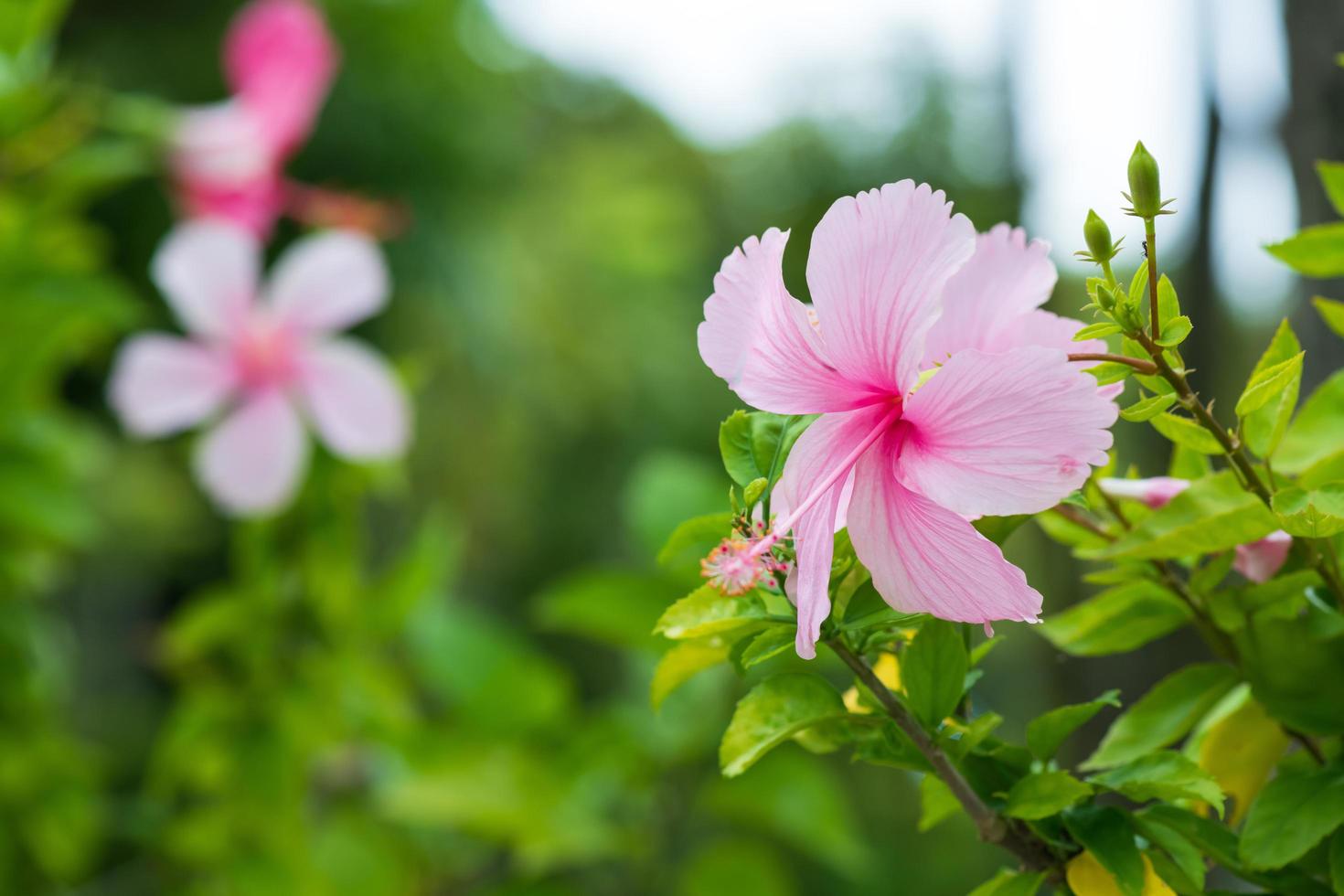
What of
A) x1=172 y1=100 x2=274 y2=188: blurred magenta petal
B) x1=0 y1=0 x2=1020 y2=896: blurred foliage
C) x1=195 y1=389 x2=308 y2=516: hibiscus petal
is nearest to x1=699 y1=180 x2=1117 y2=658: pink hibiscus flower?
x1=0 y1=0 x2=1020 y2=896: blurred foliage

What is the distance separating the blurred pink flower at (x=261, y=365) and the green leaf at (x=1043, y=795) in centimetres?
50

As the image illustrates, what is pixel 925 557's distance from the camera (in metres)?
0.19

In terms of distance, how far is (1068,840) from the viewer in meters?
0.22

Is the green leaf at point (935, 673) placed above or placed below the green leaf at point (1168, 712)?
above

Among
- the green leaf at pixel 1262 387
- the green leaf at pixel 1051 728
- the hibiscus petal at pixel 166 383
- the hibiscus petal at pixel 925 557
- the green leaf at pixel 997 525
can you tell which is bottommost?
the hibiscus petal at pixel 166 383

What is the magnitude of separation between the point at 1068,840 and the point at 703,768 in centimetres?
49

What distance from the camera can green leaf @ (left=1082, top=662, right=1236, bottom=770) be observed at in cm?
25

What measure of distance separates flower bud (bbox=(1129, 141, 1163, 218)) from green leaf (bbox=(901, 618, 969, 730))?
81 mm

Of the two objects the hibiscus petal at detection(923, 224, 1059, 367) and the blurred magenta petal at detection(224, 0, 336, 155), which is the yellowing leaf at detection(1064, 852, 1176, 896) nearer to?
the hibiscus petal at detection(923, 224, 1059, 367)

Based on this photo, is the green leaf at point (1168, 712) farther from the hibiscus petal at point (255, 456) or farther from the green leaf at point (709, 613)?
the hibiscus petal at point (255, 456)

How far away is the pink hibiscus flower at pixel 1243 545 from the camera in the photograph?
0.79ft

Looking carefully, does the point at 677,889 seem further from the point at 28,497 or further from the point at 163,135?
the point at 163,135

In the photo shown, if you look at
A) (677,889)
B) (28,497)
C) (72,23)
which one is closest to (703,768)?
(677,889)

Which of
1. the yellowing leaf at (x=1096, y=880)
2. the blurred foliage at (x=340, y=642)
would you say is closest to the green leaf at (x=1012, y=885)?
the yellowing leaf at (x=1096, y=880)
